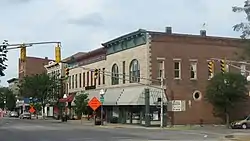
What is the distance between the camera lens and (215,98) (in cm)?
5328

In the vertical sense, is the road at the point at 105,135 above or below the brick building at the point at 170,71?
below

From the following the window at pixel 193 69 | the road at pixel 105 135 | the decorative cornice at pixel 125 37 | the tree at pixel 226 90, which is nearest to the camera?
the road at pixel 105 135

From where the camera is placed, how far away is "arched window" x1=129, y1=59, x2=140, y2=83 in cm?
5800

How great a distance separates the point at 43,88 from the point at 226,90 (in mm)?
46258

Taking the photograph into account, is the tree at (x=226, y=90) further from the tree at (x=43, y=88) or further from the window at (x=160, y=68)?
the tree at (x=43, y=88)

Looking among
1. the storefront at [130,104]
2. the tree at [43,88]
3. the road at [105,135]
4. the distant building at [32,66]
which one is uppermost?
the distant building at [32,66]

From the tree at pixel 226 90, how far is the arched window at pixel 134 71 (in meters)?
8.37

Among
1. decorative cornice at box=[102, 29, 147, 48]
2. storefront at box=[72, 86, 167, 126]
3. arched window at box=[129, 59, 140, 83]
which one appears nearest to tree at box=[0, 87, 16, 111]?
storefront at box=[72, 86, 167, 126]

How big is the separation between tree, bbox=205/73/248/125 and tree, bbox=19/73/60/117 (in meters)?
42.1

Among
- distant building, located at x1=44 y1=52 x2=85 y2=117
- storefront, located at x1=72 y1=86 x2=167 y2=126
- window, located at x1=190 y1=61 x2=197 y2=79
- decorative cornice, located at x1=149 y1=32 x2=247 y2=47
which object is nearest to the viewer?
storefront, located at x1=72 y1=86 x2=167 y2=126

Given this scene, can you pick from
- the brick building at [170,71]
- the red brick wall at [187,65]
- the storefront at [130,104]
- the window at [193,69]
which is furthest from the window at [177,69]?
the storefront at [130,104]

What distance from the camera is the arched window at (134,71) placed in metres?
58.0

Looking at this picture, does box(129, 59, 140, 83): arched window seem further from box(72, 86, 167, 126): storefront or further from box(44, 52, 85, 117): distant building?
box(44, 52, 85, 117): distant building

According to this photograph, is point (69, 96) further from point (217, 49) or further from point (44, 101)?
point (217, 49)
